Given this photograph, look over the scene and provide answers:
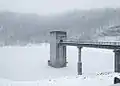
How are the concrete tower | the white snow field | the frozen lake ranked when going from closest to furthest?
1. the white snow field
2. the frozen lake
3. the concrete tower

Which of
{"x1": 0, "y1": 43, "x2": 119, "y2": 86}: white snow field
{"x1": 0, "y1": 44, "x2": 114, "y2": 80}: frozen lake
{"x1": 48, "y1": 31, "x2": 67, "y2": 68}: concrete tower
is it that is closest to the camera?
{"x1": 0, "y1": 43, "x2": 119, "y2": 86}: white snow field

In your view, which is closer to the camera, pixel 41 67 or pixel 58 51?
pixel 41 67

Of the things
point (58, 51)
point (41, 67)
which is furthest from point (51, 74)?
point (58, 51)

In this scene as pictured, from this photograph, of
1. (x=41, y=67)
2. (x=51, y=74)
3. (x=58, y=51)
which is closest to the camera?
(x=51, y=74)

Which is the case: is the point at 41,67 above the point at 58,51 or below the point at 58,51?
below

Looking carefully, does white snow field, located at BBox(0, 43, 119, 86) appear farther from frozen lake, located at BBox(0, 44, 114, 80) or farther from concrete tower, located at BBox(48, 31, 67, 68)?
concrete tower, located at BBox(48, 31, 67, 68)

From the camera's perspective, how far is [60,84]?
57.0 feet

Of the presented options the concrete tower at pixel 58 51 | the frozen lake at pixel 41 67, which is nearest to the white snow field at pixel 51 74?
the frozen lake at pixel 41 67

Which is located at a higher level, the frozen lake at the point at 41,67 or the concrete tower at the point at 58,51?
the concrete tower at the point at 58,51

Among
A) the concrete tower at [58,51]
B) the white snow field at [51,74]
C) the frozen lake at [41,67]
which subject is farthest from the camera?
the concrete tower at [58,51]

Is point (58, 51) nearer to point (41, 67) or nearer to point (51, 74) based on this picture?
point (41, 67)

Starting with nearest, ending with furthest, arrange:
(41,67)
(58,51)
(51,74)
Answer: (51,74) < (41,67) < (58,51)

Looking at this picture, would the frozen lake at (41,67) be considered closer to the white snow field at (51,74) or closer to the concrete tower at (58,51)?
the white snow field at (51,74)

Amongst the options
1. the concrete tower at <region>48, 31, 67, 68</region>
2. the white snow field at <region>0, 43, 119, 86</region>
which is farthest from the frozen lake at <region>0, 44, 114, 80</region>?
the concrete tower at <region>48, 31, 67, 68</region>
